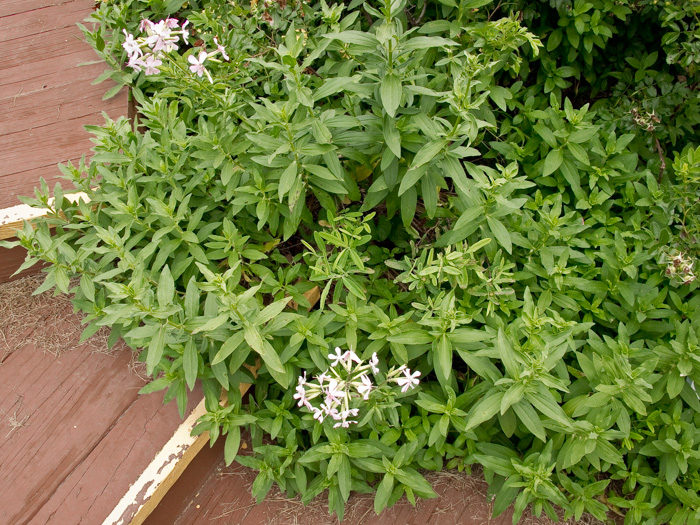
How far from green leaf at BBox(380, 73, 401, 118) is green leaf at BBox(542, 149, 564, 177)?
3.48 ft

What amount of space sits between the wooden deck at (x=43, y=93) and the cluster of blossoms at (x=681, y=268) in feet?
10.2

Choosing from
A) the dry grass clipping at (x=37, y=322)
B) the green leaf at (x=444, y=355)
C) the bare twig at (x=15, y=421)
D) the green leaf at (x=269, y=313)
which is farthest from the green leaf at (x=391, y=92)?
the bare twig at (x=15, y=421)

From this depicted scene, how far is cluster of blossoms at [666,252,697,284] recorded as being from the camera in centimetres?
→ 234

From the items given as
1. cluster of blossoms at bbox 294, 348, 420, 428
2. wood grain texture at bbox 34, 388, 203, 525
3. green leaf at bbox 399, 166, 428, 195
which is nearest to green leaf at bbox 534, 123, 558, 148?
green leaf at bbox 399, 166, 428, 195

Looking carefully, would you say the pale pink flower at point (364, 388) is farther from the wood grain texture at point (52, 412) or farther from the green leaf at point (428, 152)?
the wood grain texture at point (52, 412)

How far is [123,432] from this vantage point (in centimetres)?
249

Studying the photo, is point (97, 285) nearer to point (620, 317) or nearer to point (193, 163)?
point (193, 163)

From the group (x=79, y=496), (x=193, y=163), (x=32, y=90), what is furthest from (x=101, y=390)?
(x=32, y=90)

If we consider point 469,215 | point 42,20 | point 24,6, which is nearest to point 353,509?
point 469,215

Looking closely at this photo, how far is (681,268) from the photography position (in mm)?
2350

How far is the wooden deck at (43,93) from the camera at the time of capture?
9.87 feet

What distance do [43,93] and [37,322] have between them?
4.94ft

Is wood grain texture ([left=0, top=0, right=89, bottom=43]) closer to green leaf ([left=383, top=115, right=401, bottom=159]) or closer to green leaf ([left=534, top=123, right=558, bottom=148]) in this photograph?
green leaf ([left=383, top=115, right=401, bottom=159])

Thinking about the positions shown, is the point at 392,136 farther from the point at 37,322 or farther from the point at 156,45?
the point at 37,322
